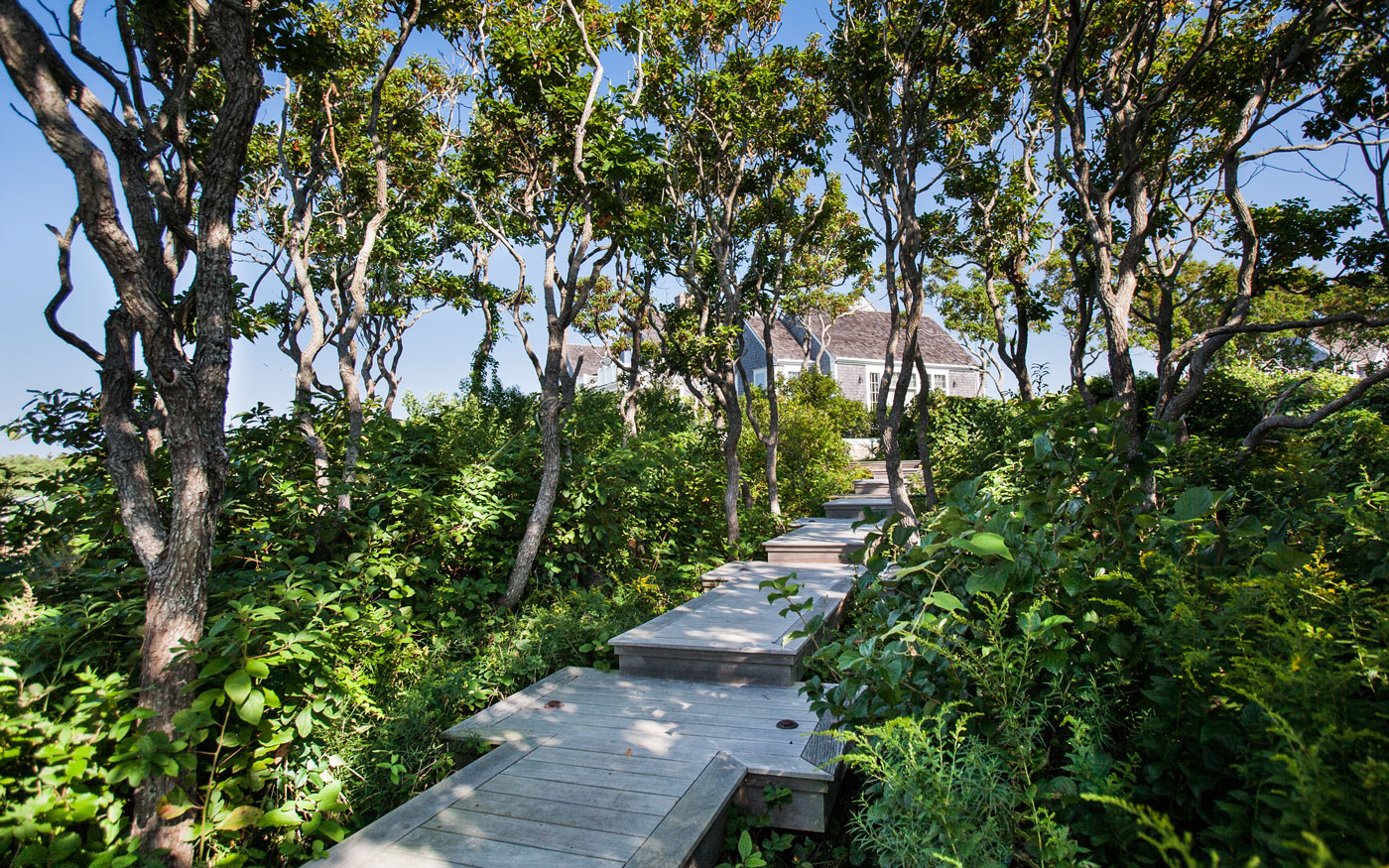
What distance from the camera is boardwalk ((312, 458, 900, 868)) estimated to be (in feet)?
7.76

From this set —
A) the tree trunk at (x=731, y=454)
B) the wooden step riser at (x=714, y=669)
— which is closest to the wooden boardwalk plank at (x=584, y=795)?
the wooden step riser at (x=714, y=669)

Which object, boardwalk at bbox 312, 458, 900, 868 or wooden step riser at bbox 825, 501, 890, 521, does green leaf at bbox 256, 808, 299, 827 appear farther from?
wooden step riser at bbox 825, 501, 890, 521

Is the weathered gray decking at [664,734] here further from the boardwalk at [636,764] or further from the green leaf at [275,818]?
the green leaf at [275,818]

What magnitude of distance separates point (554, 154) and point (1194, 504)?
233 inches

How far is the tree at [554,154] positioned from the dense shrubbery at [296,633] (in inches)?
21.5

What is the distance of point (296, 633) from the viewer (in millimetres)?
2656

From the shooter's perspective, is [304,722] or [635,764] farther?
[635,764]

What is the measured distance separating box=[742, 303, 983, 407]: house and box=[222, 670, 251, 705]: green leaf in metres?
22.4

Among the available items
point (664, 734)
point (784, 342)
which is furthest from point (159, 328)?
point (784, 342)

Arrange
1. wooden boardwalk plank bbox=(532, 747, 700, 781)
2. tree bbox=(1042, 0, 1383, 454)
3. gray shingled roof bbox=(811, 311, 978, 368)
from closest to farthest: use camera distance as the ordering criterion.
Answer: wooden boardwalk plank bbox=(532, 747, 700, 781) < tree bbox=(1042, 0, 1383, 454) < gray shingled roof bbox=(811, 311, 978, 368)

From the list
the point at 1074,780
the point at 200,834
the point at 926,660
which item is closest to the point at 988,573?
the point at 926,660

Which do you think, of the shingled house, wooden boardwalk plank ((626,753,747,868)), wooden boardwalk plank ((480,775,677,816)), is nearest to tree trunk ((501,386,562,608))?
wooden boardwalk plank ((480,775,677,816))

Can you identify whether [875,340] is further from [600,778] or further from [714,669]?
[600,778]

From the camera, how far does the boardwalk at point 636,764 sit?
2365 millimetres
